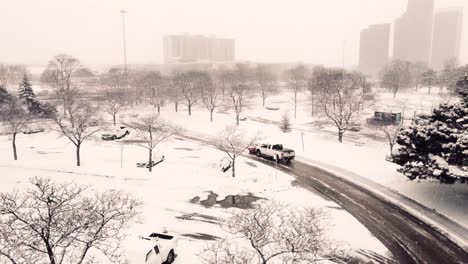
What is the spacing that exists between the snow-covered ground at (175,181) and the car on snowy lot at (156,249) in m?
0.33

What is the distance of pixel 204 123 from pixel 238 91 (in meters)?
10.9

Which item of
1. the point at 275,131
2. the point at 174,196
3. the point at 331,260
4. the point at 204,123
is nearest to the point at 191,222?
the point at 174,196

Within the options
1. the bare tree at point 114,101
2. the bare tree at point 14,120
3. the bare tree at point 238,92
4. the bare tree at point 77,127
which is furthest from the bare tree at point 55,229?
the bare tree at point 114,101

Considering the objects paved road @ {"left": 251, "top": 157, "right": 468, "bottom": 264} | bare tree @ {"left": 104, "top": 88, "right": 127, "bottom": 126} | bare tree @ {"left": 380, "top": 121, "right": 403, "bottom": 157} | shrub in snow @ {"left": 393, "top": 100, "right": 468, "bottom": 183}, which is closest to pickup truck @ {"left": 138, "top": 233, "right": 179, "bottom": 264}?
paved road @ {"left": 251, "top": 157, "right": 468, "bottom": 264}

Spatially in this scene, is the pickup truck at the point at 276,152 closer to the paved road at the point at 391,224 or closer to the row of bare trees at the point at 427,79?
the paved road at the point at 391,224

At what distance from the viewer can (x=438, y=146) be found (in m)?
23.1

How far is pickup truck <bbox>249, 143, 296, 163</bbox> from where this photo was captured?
34.0m

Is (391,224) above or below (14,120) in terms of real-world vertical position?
below

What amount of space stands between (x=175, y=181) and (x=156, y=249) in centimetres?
1273

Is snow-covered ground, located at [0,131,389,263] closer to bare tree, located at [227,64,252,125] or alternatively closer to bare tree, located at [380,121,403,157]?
bare tree, located at [380,121,403,157]

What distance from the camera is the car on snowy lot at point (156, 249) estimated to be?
15.2m

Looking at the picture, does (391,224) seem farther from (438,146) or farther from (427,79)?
(427,79)

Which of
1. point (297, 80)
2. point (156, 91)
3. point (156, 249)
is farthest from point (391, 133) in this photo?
point (297, 80)

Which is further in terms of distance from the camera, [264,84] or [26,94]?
[264,84]
